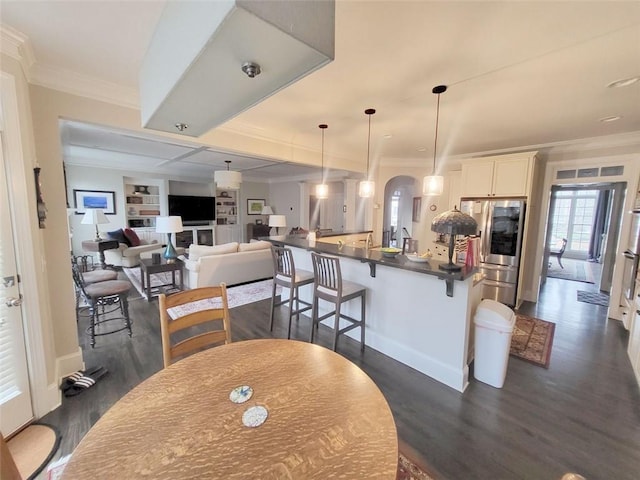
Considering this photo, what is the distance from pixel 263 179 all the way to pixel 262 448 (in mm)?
8560

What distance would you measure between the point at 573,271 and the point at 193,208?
397 inches

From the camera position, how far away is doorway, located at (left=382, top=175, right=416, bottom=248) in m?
7.56

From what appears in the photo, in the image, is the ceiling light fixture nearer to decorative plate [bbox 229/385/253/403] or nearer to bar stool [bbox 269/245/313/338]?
bar stool [bbox 269/245/313/338]

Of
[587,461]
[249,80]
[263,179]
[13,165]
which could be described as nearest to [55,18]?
[13,165]

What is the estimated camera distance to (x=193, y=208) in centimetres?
766

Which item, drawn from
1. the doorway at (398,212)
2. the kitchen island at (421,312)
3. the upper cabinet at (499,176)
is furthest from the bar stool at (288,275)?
the doorway at (398,212)

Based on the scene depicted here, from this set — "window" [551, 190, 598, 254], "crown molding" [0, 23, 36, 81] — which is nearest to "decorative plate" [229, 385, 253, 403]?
"crown molding" [0, 23, 36, 81]

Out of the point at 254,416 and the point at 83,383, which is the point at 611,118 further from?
the point at 83,383

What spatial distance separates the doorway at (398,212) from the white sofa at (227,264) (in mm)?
3815

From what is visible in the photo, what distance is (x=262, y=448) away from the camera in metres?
0.85

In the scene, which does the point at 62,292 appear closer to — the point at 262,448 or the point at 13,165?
the point at 13,165

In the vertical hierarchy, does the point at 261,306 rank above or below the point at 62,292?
below

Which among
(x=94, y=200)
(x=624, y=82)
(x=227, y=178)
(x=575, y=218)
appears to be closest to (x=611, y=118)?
(x=624, y=82)

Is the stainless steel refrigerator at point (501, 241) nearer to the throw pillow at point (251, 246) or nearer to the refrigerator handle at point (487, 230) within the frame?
the refrigerator handle at point (487, 230)
